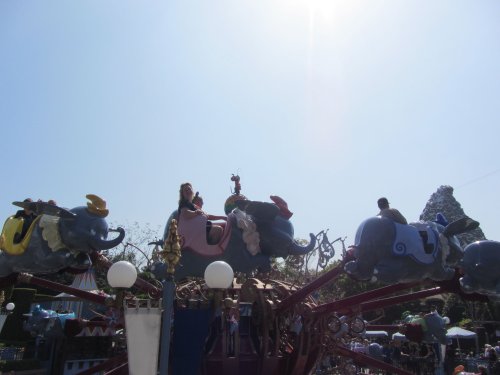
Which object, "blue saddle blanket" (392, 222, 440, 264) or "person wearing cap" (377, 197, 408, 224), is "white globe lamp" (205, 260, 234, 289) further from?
"person wearing cap" (377, 197, 408, 224)

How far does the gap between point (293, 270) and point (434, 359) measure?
235 inches

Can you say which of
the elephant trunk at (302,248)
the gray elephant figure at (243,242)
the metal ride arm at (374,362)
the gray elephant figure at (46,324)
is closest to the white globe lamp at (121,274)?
the gray elephant figure at (243,242)

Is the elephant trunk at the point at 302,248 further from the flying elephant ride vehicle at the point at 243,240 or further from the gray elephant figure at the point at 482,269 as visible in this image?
the gray elephant figure at the point at 482,269

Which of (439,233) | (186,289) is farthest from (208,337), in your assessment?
(439,233)

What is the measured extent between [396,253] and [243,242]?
2.69 meters

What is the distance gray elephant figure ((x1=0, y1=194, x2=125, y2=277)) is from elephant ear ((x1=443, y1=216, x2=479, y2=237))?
490 centimetres

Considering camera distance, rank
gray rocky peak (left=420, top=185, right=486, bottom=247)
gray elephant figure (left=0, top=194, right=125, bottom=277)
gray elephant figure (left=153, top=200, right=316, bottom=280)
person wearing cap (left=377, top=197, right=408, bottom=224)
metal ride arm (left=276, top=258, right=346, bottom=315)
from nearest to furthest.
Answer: person wearing cap (left=377, top=197, right=408, bottom=224) < metal ride arm (left=276, top=258, right=346, bottom=315) < gray elephant figure (left=0, top=194, right=125, bottom=277) < gray elephant figure (left=153, top=200, right=316, bottom=280) < gray rocky peak (left=420, top=185, right=486, bottom=247)

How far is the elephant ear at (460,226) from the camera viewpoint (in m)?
6.16

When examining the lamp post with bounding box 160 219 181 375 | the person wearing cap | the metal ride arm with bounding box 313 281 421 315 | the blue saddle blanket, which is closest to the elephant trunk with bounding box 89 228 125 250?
the lamp post with bounding box 160 219 181 375

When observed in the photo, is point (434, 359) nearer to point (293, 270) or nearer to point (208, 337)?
point (293, 270)

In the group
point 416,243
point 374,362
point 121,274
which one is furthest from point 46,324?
point 416,243

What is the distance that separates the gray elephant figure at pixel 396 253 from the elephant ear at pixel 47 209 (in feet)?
13.9

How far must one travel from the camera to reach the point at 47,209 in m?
6.91

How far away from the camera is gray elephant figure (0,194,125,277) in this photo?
6.74m
